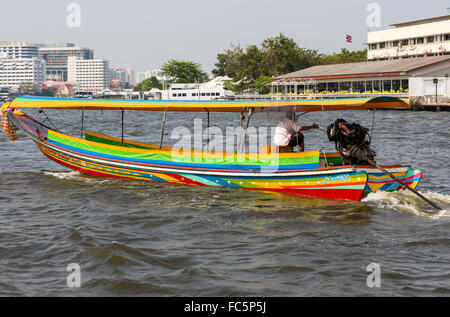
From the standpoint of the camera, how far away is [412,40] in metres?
66.2

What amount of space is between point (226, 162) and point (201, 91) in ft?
269

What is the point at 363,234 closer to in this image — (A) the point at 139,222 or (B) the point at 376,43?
(A) the point at 139,222

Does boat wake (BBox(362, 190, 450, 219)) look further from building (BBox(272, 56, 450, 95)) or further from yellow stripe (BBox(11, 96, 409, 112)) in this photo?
building (BBox(272, 56, 450, 95))

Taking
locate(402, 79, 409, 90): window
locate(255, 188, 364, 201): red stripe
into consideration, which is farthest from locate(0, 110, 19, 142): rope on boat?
locate(402, 79, 409, 90): window

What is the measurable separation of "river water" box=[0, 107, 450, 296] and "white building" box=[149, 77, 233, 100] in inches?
3125

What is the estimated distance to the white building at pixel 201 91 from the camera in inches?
3639

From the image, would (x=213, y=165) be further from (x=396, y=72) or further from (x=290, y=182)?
(x=396, y=72)

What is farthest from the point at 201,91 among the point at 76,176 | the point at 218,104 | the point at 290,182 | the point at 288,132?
the point at 290,182

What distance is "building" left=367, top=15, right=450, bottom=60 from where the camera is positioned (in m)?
61.7

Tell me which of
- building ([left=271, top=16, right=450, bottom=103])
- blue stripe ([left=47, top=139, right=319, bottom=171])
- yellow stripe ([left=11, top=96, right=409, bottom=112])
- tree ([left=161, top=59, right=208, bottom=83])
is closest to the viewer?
yellow stripe ([left=11, top=96, right=409, bottom=112])

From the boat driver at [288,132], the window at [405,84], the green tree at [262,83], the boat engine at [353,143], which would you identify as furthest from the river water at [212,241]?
the green tree at [262,83]

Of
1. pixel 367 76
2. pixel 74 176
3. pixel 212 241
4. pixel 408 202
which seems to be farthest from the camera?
pixel 367 76

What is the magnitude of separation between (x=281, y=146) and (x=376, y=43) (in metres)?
64.6
